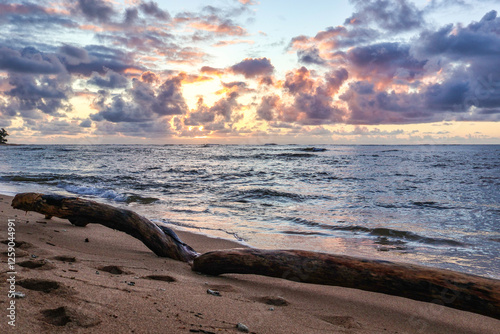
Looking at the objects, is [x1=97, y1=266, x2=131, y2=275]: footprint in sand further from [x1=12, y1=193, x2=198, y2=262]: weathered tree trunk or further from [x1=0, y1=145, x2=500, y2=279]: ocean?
[x1=0, y1=145, x2=500, y2=279]: ocean

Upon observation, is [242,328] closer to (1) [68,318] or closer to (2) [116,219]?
(1) [68,318]

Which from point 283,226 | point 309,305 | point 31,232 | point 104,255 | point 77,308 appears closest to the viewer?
point 77,308

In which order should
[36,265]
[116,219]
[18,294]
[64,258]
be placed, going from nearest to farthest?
[18,294] < [36,265] < [64,258] < [116,219]

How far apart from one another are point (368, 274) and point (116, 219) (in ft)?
12.1

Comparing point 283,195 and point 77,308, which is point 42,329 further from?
point 283,195

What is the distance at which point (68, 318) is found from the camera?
6.81 feet

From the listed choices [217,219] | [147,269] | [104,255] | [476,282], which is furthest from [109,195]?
[476,282]

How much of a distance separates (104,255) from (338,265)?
3.15 metres

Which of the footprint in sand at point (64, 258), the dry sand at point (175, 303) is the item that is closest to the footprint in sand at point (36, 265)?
the dry sand at point (175, 303)

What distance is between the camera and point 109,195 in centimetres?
1180

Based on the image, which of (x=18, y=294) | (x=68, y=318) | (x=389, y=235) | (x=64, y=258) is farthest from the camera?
(x=389, y=235)

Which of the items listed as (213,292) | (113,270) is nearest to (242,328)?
(213,292)

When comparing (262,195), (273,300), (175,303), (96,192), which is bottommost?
(96,192)

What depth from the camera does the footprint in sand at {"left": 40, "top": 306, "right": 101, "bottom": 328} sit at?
79.5 inches
